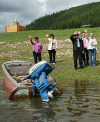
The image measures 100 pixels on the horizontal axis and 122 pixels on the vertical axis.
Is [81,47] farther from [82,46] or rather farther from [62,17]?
[62,17]

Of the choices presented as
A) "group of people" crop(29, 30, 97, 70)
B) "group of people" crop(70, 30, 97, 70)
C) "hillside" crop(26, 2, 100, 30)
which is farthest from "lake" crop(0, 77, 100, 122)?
"hillside" crop(26, 2, 100, 30)

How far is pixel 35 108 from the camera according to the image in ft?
17.5

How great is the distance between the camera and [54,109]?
5.19m

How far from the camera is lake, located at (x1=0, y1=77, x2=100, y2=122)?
4.49 metres

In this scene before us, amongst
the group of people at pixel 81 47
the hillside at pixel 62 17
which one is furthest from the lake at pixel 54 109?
the hillside at pixel 62 17

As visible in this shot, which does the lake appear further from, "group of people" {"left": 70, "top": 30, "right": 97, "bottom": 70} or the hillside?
the hillside

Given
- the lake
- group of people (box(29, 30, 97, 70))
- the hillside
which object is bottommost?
the lake

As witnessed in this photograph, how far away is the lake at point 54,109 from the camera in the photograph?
4.49 m

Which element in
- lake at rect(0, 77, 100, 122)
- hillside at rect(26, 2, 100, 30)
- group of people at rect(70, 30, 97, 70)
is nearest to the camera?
lake at rect(0, 77, 100, 122)

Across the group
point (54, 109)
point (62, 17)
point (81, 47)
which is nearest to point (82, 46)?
point (81, 47)

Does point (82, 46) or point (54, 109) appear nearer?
point (54, 109)

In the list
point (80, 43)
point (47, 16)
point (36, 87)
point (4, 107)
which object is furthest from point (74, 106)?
point (47, 16)

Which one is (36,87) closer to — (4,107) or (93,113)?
(4,107)

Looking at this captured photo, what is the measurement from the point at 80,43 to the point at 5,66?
15.3ft
